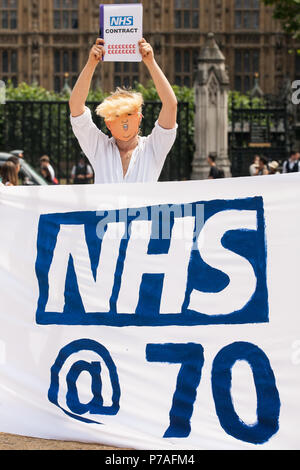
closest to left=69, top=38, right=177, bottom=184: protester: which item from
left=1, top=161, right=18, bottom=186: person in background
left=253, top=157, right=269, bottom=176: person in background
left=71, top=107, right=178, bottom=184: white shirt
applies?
left=71, top=107, right=178, bottom=184: white shirt

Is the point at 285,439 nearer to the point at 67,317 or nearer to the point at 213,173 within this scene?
the point at 67,317

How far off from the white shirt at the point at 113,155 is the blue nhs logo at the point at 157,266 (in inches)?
9.0

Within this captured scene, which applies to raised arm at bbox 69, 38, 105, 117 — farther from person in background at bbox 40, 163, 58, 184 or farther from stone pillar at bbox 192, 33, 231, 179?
stone pillar at bbox 192, 33, 231, 179

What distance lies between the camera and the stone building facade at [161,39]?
47.5 meters

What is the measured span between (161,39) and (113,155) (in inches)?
1726

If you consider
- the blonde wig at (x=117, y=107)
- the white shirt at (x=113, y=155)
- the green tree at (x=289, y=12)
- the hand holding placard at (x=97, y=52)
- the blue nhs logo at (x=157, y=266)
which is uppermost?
the green tree at (x=289, y=12)

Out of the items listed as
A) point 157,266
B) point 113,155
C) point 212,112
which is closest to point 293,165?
point 212,112

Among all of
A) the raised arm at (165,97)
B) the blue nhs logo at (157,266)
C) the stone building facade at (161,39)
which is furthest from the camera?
the stone building facade at (161,39)

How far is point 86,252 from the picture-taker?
14.2 ft

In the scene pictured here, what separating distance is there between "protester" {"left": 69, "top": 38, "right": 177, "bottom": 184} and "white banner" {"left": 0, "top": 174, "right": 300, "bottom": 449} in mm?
161

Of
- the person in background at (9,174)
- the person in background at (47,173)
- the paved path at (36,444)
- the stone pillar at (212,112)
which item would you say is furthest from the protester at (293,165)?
the paved path at (36,444)

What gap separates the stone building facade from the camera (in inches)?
1869

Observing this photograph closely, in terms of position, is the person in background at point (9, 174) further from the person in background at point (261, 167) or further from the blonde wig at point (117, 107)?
the person in background at point (261, 167)
